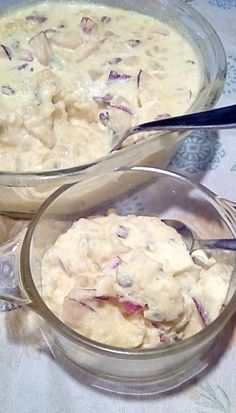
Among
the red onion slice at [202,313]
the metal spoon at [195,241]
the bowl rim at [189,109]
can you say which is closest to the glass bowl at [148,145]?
the bowl rim at [189,109]

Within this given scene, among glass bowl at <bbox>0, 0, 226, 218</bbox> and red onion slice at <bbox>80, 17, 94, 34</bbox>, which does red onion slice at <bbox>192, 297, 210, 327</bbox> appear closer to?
glass bowl at <bbox>0, 0, 226, 218</bbox>

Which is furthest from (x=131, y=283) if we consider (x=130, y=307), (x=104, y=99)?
(x=104, y=99)

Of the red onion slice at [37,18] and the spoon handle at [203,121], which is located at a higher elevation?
the spoon handle at [203,121]

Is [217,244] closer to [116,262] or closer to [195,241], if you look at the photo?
[195,241]

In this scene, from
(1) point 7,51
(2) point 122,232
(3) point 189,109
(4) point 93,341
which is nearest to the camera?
(4) point 93,341

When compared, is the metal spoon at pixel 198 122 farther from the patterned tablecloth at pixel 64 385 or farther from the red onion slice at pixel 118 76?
the patterned tablecloth at pixel 64 385
